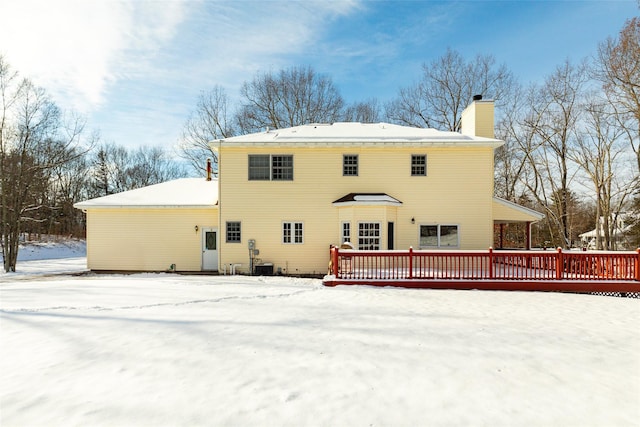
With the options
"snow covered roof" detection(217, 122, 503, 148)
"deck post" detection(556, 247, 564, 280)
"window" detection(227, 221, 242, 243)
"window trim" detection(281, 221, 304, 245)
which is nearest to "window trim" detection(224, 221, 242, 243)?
"window" detection(227, 221, 242, 243)

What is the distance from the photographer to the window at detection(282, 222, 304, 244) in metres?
14.2

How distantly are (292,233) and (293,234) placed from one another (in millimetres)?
62

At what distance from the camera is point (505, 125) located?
2684 cm

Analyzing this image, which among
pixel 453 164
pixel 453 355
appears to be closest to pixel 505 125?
pixel 453 164

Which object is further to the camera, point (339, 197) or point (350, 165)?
point (350, 165)

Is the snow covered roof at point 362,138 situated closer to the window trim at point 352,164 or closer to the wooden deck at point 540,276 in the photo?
Result: the window trim at point 352,164

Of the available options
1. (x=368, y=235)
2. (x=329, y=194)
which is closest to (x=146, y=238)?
(x=329, y=194)

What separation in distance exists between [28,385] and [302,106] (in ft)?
92.1

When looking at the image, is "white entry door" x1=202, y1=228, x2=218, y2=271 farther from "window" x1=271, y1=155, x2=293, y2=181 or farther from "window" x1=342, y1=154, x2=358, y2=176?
"window" x1=342, y1=154, x2=358, y2=176

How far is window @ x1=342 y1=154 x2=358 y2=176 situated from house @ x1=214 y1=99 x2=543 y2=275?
4cm

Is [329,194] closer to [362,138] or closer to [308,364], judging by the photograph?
[362,138]

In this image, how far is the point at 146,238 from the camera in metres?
15.0

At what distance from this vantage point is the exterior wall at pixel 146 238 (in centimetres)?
1491

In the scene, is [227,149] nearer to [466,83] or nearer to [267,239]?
[267,239]
